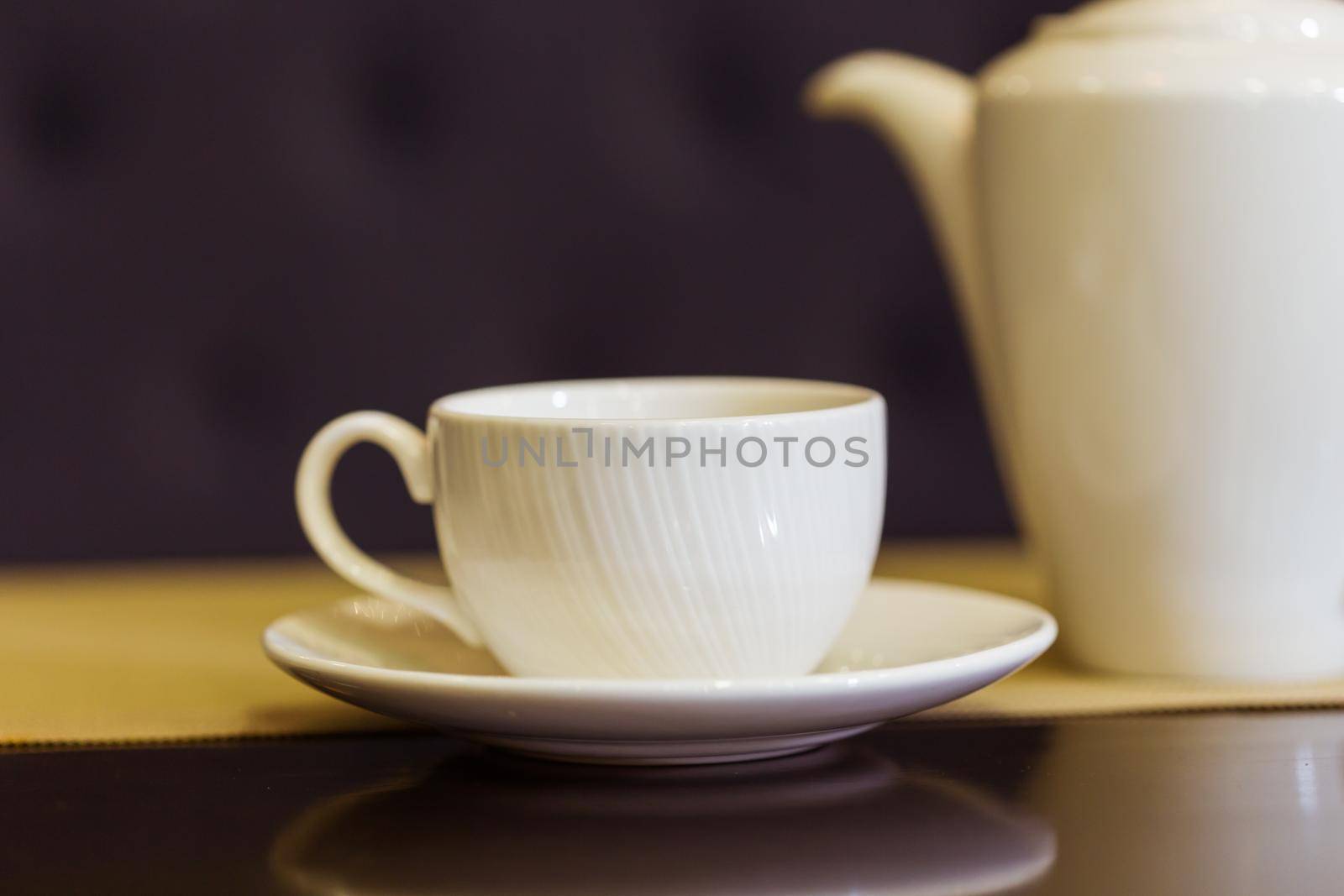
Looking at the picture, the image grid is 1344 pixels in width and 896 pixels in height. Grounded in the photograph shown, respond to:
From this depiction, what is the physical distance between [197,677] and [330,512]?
10cm

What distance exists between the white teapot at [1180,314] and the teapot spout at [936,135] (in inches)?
1.0

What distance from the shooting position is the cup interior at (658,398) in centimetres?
48

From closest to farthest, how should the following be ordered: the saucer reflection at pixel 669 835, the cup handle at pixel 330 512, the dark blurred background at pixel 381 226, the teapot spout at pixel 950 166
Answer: the saucer reflection at pixel 669 835 < the cup handle at pixel 330 512 < the teapot spout at pixel 950 166 < the dark blurred background at pixel 381 226


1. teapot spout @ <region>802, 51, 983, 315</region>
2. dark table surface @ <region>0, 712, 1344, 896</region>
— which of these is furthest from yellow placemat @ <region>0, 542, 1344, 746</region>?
teapot spout @ <region>802, 51, 983, 315</region>

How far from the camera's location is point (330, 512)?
462mm

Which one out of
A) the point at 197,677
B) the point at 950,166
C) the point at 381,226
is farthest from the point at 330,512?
the point at 381,226

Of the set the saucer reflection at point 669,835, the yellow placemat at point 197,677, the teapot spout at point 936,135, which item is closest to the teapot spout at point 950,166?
the teapot spout at point 936,135

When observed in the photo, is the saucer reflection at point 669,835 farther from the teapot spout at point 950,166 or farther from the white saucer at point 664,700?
the teapot spout at point 950,166

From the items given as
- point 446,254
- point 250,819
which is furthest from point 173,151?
point 250,819

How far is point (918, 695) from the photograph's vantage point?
0.37 m

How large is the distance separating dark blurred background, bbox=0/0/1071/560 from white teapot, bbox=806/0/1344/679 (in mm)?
376

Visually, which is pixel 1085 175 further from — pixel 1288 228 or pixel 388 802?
pixel 388 802

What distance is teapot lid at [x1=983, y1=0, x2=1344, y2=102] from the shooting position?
1.56 ft

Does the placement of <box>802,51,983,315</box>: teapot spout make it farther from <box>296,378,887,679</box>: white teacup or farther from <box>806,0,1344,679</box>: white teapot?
<box>296,378,887,679</box>: white teacup
